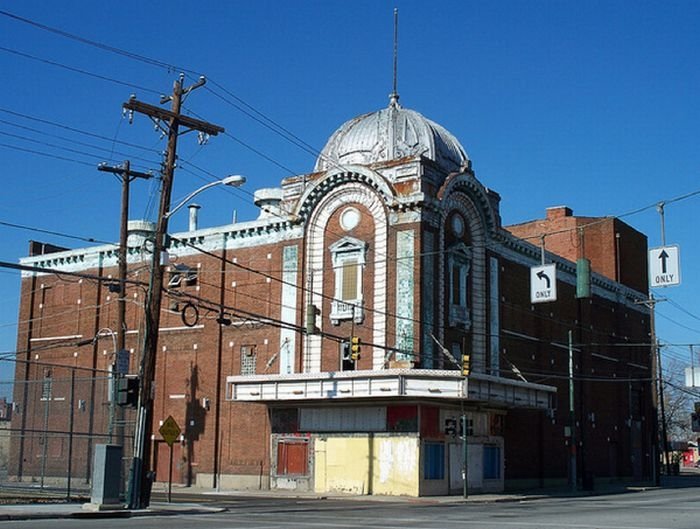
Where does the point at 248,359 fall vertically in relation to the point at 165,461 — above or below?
above

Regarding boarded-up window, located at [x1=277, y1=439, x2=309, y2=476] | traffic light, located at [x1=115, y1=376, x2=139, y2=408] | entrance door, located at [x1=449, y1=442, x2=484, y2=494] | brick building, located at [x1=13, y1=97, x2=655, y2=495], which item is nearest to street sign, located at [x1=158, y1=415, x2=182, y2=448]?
traffic light, located at [x1=115, y1=376, x2=139, y2=408]

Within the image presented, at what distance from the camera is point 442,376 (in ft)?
134

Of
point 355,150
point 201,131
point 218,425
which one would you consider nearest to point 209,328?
point 218,425

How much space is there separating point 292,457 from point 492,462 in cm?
986

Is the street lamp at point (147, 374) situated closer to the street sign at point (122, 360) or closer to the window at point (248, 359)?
the street sign at point (122, 360)

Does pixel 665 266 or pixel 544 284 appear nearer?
pixel 665 266

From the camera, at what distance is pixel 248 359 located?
49.2 meters

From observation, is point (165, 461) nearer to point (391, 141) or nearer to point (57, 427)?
point (57, 427)

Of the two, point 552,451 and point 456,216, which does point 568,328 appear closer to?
point 552,451


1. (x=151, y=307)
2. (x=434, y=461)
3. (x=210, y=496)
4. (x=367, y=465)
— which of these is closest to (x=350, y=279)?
(x=367, y=465)

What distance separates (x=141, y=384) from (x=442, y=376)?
1497cm

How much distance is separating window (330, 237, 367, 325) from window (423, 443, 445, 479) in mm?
6646

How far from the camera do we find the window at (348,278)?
4500 cm

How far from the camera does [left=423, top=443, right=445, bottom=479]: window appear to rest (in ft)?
139
